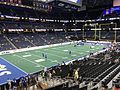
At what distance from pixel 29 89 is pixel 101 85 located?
4.48 meters

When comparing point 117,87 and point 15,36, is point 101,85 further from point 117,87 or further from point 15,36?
point 15,36

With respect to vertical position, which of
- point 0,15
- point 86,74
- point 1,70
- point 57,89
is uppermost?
point 0,15

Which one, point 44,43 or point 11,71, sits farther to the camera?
point 44,43

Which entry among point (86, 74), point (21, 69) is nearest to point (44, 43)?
point (21, 69)


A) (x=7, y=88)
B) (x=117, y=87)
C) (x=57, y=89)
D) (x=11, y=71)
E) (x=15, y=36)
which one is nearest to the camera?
(x=57, y=89)

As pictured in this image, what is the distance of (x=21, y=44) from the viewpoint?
139 ft

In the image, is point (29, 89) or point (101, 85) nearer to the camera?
point (101, 85)

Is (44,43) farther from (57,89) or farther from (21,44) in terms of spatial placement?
(57,89)

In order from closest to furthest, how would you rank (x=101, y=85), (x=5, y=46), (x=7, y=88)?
(x=101, y=85)
(x=7, y=88)
(x=5, y=46)

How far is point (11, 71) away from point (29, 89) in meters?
10.2

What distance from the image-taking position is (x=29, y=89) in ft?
39.2

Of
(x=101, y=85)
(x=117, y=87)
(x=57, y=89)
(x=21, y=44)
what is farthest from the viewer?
(x=21, y=44)

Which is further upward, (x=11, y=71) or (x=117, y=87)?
(x=117, y=87)

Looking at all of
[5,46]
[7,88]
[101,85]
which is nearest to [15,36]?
[5,46]
